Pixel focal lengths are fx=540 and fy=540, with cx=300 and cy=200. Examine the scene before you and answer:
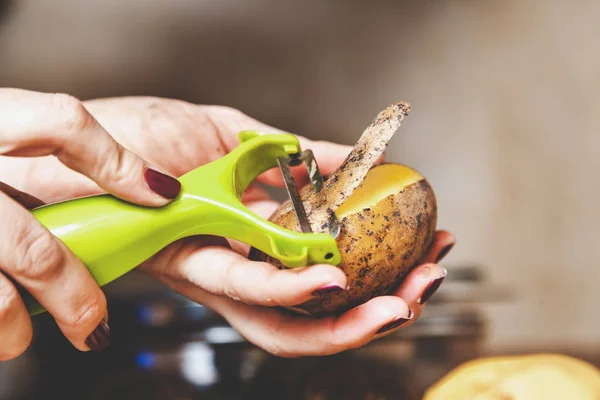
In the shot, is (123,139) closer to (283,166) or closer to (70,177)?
(70,177)

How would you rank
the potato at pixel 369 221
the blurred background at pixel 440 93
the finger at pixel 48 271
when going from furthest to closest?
the blurred background at pixel 440 93, the potato at pixel 369 221, the finger at pixel 48 271

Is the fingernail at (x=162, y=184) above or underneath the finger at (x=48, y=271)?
above

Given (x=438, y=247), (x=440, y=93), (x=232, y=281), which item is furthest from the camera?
(x=440, y=93)

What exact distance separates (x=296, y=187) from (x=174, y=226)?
163 millimetres

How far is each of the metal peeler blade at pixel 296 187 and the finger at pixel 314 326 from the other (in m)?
0.10

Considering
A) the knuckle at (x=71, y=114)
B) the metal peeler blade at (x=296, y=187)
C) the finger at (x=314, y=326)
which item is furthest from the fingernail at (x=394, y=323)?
the knuckle at (x=71, y=114)

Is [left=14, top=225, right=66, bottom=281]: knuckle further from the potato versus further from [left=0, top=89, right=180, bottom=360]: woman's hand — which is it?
the potato

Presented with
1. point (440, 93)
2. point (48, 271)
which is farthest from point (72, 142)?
point (440, 93)

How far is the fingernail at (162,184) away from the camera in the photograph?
61 cm

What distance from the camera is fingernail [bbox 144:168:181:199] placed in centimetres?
61

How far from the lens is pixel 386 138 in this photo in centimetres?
66

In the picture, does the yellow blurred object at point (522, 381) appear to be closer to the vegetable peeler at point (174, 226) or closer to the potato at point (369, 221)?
the potato at point (369, 221)

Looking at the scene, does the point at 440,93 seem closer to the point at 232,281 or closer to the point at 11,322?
the point at 232,281

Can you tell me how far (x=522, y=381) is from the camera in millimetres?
929
